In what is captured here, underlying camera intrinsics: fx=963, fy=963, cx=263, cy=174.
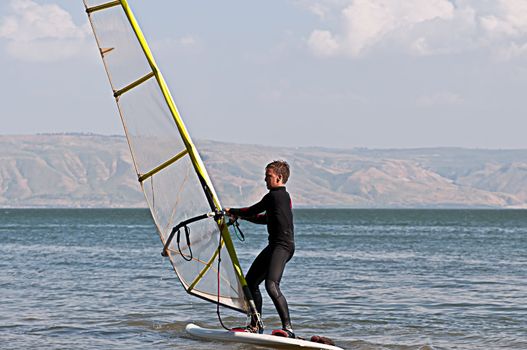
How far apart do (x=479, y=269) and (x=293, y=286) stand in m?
7.69

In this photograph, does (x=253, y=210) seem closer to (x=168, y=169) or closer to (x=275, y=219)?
(x=275, y=219)

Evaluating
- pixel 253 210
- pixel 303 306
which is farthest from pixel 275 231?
pixel 303 306

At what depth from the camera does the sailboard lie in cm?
979

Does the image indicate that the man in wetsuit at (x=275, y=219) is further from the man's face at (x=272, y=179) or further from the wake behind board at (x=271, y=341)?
the wake behind board at (x=271, y=341)

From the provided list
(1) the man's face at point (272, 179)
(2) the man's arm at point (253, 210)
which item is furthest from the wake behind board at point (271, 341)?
(1) the man's face at point (272, 179)

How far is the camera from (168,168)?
10.1 m

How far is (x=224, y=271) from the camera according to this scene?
34.1ft

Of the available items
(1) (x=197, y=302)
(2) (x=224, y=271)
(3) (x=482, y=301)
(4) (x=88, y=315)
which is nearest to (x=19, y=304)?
(4) (x=88, y=315)

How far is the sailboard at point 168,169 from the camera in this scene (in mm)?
9789

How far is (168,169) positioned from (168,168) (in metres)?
0.01

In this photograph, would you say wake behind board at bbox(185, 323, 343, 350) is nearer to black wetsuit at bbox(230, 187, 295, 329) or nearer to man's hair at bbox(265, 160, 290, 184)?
black wetsuit at bbox(230, 187, 295, 329)

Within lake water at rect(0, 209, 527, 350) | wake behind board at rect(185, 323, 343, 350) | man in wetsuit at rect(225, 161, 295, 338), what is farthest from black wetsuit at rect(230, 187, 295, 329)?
lake water at rect(0, 209, 527, 350)

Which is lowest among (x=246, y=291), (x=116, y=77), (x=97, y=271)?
(x=97, y=271)

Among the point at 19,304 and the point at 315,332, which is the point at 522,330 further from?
the point at 19,304
